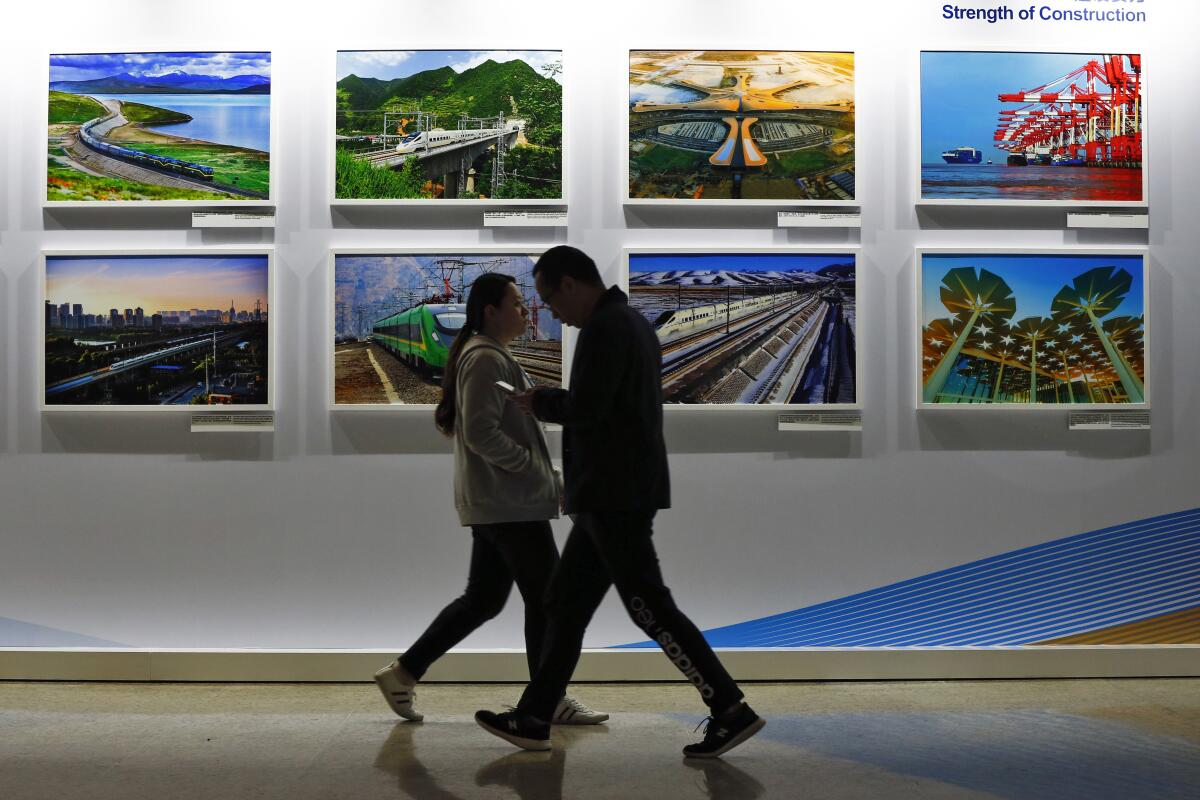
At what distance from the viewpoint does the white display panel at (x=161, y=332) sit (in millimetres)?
4469

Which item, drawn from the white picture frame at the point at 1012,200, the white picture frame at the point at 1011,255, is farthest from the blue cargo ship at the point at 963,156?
the white picture frame at the point at 1011,255

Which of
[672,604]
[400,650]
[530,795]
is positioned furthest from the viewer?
[400,650]

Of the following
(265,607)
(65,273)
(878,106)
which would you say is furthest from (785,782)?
(65,273)

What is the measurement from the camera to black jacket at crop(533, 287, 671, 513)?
3.23m

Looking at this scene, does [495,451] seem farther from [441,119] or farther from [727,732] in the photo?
[441,119]

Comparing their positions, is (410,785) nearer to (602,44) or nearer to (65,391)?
(65,391)

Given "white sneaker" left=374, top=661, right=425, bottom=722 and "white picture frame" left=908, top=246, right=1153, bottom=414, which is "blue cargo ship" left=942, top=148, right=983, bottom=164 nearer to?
→ "white picture frame" left=908, top=246, right=1153, bottom=414

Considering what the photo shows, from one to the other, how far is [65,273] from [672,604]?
296 cm

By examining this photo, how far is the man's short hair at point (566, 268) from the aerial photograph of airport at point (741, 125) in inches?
45.2

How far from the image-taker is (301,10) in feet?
14.8

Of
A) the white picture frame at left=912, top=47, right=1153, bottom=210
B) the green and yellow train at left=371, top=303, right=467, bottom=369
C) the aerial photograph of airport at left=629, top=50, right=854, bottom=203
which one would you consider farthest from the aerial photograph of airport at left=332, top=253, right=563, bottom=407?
the white picture frame at left=912, top=47, right=1153, bottom=210

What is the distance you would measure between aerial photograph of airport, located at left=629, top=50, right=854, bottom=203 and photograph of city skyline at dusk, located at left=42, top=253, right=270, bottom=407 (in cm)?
170

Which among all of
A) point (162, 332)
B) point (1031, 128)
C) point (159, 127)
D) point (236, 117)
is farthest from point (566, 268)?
point (1031, 128)

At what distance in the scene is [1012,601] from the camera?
4.54 m
